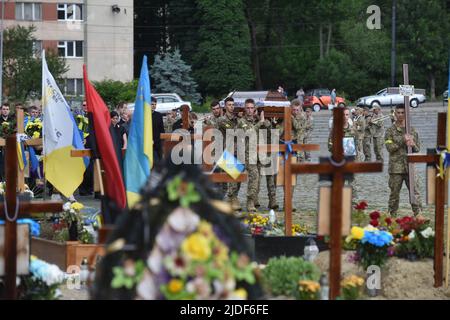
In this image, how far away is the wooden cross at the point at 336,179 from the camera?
371 inches

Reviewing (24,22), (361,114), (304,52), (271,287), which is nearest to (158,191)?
(271,287)

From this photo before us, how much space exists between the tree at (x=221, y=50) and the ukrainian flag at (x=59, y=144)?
197ft

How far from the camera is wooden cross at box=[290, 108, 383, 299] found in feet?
30.9

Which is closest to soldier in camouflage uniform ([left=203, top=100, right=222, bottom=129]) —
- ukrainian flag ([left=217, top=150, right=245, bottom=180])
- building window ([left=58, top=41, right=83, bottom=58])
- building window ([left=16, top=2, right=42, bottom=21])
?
ukrainian flag ([left=217, top=150, right=245, bottom=180])

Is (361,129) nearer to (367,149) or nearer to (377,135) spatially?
(367,149)

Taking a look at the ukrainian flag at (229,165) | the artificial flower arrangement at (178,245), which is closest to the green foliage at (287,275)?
the artificial flower arrangement at (178,245)

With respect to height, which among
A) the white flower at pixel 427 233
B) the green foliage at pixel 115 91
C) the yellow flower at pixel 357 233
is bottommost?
the white flower at pixel 427 233

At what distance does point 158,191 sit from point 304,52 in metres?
76.8

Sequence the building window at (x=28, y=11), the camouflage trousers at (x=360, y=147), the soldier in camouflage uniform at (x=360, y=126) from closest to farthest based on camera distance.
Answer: the camouflage trousers at (x=360, y=147), the soldier in camouflage uniform at (x=360, y=126), the building window at (x=28, y=11)

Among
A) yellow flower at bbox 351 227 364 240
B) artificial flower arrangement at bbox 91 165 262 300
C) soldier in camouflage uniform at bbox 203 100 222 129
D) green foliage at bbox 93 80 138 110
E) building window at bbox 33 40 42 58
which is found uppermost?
building window at bbox 33 40 42 58

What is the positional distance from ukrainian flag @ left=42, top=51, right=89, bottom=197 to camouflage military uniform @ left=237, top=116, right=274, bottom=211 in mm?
3683

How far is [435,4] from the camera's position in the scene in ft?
252

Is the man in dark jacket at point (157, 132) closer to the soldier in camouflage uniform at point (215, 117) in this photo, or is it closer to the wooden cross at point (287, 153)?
the soldier in camouflage uniform at point (215, 117)

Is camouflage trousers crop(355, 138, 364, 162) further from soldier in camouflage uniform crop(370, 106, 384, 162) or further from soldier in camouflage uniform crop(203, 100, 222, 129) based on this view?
soldier in camouflage uniform crop(203, 100, 222, 129)
